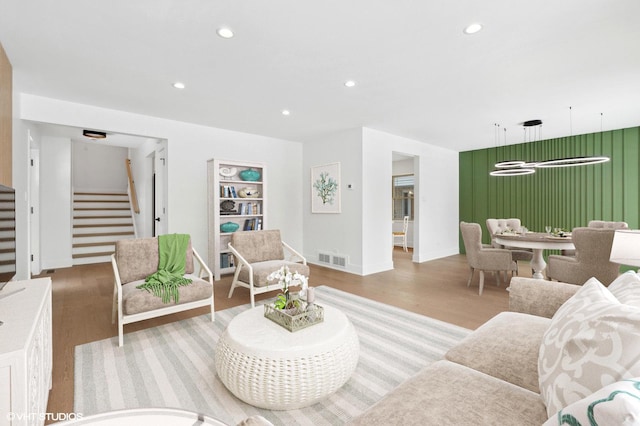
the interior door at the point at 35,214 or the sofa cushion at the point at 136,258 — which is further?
the interior door at the point at 35,214

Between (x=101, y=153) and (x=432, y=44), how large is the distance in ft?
30.0

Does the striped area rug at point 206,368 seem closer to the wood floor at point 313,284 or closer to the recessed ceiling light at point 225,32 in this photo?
the wood floor at point 313,284

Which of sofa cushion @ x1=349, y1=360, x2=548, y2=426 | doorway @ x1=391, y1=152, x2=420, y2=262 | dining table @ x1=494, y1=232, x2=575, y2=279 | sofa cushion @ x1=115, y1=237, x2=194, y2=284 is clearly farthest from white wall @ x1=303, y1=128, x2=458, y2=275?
sofa cushion @ x1=349, y1=360, x2=548, y2=426

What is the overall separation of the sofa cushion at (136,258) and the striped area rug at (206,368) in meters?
0.59

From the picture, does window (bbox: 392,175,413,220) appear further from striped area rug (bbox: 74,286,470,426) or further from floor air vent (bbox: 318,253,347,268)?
striped area rug (bbox: 74,286,470,426)

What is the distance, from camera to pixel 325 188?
5891mm

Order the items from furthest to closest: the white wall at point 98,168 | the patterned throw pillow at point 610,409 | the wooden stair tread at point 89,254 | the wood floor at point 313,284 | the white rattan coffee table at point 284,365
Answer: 1. the white wall at point 98,168
2. the wooden stair tread at point 89,254
3. the wood floor at point 313,284
4. the white rattan coffee table at point 284,365
5. the patterned throw pillow at point 610,409

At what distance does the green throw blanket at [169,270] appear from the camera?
9.25ft

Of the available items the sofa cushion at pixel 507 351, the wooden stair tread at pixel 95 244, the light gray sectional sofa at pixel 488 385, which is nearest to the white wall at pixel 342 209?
the sofa cushion at pixel 507 351

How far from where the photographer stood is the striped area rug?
178cm

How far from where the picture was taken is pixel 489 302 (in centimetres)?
372

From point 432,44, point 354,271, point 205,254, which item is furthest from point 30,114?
point 354,271

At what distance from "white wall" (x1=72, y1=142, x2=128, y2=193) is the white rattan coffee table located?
8.42 meters

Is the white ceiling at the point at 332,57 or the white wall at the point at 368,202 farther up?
the white ceiling at the point at 332,57
